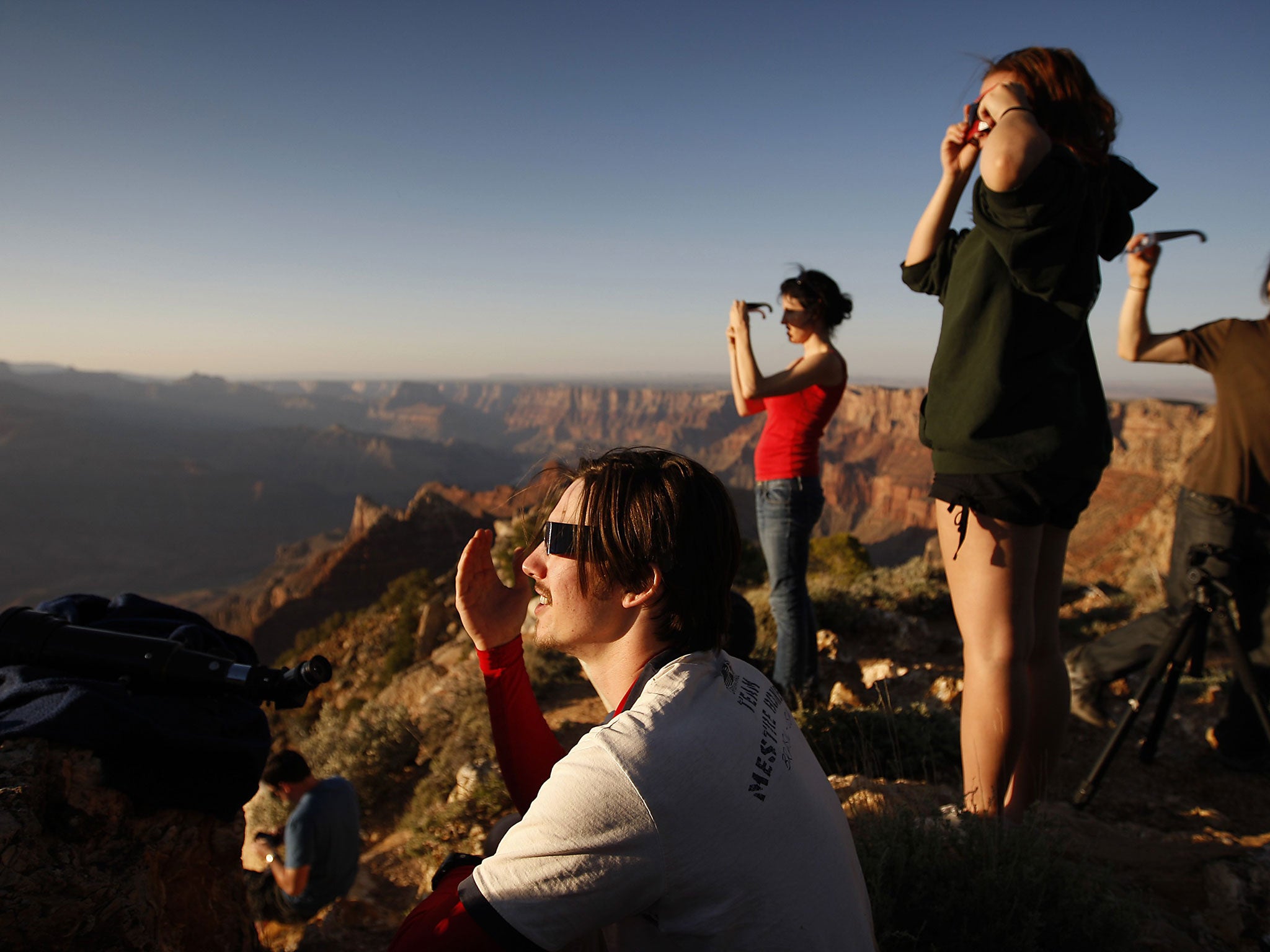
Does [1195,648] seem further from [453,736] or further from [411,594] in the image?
[411,594]

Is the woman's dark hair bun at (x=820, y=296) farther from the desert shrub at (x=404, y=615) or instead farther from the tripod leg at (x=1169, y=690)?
the desert shrub at (x=404, y=615)

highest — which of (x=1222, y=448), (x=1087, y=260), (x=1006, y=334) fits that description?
(x=1087, y=260)

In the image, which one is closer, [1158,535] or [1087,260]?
[1087,260]

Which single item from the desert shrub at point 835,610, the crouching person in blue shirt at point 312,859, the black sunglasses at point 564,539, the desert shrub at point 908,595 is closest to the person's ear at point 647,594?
the black sunglasses at point 564,539

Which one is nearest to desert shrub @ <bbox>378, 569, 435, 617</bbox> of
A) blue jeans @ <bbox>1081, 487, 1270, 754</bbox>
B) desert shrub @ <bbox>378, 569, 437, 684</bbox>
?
desert shrub @ <bbox>378, 569, 437, 684</bbox>

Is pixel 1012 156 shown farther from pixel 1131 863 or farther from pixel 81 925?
pixel 81 925

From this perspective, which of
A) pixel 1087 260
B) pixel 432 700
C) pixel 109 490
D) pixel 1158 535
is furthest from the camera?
pixel 109 490

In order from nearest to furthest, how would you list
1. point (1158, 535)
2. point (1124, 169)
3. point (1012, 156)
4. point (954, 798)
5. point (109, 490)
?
point (1012, 156) < point (1124, 169) < point (954, 798) < point (1158, 535) < point (109, 490)

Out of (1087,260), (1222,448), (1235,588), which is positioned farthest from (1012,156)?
(1235,588)

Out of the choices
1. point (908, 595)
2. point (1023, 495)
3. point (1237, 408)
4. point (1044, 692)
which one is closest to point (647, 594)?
point (1023, 495)

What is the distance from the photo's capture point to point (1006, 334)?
172 cm

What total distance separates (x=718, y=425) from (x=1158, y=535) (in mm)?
155094

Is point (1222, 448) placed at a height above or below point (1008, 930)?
above

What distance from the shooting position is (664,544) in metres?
1.18
